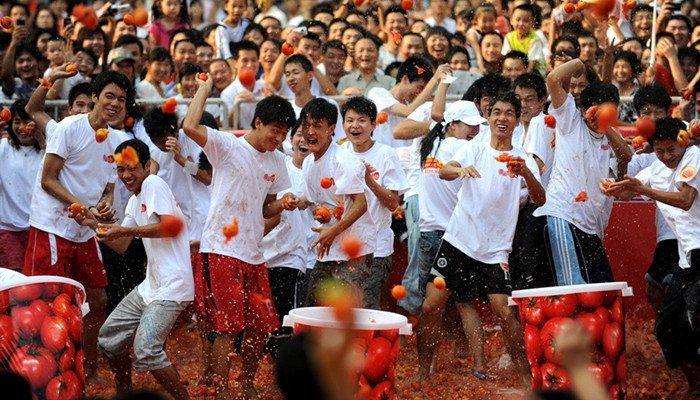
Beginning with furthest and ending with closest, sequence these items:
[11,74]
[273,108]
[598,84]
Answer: [11,74] < [598,84] < [273,108]

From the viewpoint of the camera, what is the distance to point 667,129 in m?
7.16

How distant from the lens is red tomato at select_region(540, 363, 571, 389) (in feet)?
20.8

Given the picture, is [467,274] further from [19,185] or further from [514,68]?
[19,185]

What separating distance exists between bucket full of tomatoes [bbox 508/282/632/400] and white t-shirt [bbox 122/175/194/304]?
7.12ft

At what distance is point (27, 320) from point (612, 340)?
3.43 m

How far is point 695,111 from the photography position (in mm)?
9008

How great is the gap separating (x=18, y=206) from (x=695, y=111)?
18.7 ft

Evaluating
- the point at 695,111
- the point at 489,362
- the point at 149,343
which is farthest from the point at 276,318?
the point at 695,111

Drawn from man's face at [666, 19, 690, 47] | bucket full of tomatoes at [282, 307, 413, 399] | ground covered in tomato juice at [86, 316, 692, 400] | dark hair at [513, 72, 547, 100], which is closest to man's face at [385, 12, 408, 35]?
man's face at [666, 19, 690, 47]

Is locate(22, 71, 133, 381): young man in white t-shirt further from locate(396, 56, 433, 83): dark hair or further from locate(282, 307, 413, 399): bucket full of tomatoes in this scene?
locate(396, 56, 433, 83): dark hair

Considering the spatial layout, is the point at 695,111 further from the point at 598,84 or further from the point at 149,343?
the point at 149,343

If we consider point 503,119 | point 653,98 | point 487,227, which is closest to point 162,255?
point 487,227

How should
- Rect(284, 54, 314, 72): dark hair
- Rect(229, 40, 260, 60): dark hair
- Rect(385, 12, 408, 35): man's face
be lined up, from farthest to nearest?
Rect(385, 12, 408, 35): man's face < Rect(229, 40, 260, 60): dark hair < Rect(284, 54, 314, 72): dark hair

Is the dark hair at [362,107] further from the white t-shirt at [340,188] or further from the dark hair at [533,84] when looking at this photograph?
the dark hair at [533,84]
